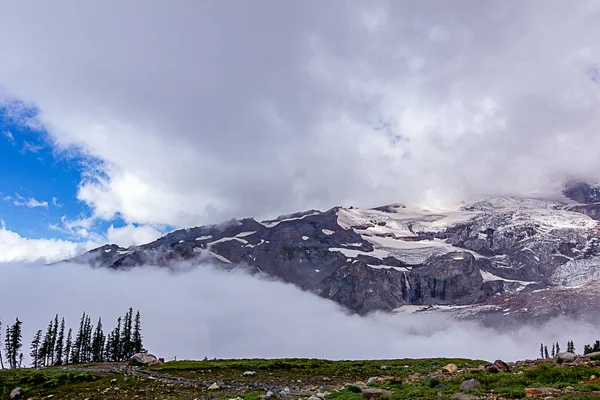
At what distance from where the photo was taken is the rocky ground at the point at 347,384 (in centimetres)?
1991

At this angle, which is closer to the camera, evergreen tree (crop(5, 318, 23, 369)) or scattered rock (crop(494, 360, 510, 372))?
scattered rock (crop(494, 360, 510, 372))

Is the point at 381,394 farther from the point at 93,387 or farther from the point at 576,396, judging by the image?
the point at 93,387

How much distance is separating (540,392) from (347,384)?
1530cm

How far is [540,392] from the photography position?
1777 centimetres

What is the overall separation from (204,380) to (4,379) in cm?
2873

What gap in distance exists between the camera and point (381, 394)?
69.2ft

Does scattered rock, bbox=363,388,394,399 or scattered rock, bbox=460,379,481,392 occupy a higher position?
scattered rock, bbox=460,379,481,392

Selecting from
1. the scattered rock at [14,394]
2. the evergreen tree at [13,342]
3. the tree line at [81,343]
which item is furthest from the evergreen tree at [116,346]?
the scattered rock at [14,394]

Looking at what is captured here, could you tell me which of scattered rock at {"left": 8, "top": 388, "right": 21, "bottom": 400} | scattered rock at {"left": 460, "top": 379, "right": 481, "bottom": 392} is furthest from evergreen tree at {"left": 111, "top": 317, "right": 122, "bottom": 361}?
scattered rock at {"left": 460, "top": 379, "right": 481, "bottom": 392}

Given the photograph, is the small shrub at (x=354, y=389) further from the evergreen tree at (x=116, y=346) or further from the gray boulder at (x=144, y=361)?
the evergreen tree at (x=116, y=346)

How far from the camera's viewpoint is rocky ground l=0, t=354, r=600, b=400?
19.9 meters

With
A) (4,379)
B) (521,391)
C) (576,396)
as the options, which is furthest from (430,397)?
(4,379)

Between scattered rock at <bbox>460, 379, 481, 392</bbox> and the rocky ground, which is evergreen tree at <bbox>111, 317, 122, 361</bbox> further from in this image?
scattered rock at <bbox>460, 379, 481, 392</bbox>

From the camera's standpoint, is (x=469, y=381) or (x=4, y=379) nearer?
(x=469, y=381)
